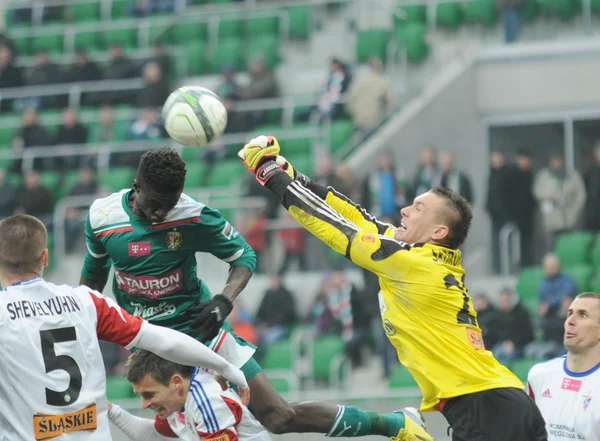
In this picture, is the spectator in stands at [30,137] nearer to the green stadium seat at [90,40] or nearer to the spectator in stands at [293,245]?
the green stadium seat at [90,40]

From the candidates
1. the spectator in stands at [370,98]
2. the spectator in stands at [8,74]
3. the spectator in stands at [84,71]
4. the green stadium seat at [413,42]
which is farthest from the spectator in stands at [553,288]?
the spectator in stands at [8,74]

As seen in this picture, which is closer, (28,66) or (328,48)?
(328,48)

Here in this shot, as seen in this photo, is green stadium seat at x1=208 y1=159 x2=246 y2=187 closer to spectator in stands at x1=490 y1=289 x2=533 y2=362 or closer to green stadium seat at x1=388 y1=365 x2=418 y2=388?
green stadium seat at x1=388 y1=365 x2=418 y2=388

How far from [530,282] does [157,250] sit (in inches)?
341

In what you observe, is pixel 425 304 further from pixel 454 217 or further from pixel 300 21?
pixel 300 21

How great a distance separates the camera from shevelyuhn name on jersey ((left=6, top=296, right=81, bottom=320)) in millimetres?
5719

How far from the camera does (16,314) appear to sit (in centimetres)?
571

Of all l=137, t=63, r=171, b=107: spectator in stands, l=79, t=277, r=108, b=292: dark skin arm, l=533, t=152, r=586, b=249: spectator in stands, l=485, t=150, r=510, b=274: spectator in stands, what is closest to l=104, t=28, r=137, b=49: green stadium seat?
l=137, t=63, r=171, b=107: spectator in stands

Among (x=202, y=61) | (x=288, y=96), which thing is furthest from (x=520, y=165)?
(x=202, y=61)

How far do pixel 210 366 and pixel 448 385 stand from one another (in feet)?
4.50

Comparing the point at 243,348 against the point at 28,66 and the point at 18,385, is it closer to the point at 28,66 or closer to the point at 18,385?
the point at 18,385

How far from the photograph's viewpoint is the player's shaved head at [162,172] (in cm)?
672

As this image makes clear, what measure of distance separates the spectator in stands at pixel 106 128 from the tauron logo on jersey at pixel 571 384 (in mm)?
12606

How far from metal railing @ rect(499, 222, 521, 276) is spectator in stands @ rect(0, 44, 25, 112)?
31.7ft
